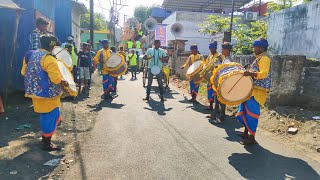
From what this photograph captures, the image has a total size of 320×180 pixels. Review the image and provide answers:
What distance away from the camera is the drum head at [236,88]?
19.1 feet

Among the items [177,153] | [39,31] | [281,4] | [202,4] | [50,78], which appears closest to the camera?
[50,78]

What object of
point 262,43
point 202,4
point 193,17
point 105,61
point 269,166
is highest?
point 202,4

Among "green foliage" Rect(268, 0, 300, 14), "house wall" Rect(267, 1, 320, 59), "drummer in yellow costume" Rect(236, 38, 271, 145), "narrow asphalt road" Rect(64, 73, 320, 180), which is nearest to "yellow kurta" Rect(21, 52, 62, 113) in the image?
"narrow asphalt road" Rect(64, 73, 320, 180)

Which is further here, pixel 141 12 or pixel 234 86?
pixel 141 12

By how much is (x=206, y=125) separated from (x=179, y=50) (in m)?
12.4

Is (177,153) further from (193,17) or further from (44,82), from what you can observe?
(193,17)

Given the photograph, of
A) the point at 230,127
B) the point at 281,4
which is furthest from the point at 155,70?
the point at 281,4

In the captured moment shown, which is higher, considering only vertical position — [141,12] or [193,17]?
[141,12]

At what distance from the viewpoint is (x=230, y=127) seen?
24.2ft

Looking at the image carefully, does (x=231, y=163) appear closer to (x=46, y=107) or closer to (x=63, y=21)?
(x=46, y=107)

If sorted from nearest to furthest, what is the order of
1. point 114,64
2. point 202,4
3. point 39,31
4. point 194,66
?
point 39,31 < point 194,66 < point 114,64 < point 202,4

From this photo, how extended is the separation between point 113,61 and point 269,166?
6.84 metres

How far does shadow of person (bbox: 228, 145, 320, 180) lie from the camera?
4570 millimetres

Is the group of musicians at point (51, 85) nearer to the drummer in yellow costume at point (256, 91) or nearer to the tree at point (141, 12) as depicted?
the drummer in yellow costume at point (256, 91)
